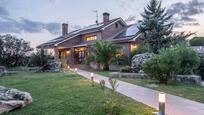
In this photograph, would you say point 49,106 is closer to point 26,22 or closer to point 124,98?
point 124,98

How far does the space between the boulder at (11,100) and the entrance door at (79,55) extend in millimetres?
25234

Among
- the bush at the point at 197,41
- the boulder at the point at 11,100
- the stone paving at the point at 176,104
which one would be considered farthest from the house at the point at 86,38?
the boulder at the point at 11,100

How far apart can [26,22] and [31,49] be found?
147 inches

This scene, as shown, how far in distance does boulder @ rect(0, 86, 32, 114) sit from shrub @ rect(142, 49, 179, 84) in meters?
6.80

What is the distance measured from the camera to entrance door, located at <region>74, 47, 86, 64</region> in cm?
3375

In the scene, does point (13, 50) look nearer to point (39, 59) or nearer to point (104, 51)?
point (39, 59)

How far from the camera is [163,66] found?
12.5m

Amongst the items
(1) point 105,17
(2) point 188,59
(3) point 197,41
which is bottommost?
(2) point 188,59

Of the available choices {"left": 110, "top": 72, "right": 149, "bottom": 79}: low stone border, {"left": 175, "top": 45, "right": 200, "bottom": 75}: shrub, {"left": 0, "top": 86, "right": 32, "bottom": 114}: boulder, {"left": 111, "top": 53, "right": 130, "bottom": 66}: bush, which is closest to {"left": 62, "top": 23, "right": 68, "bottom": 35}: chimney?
{"left": 111, "top": 53, "right": 130, "bottom": 66}: bush

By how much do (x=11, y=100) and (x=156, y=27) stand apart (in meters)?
19.6

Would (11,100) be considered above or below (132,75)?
below

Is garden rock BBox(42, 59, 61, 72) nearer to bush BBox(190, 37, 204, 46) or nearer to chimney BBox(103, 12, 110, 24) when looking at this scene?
chimney BBox(103, 12, 110, 24)

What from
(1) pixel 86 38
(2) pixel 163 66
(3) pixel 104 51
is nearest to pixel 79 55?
(1) pixel 86 38

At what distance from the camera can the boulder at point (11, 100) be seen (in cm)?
734
